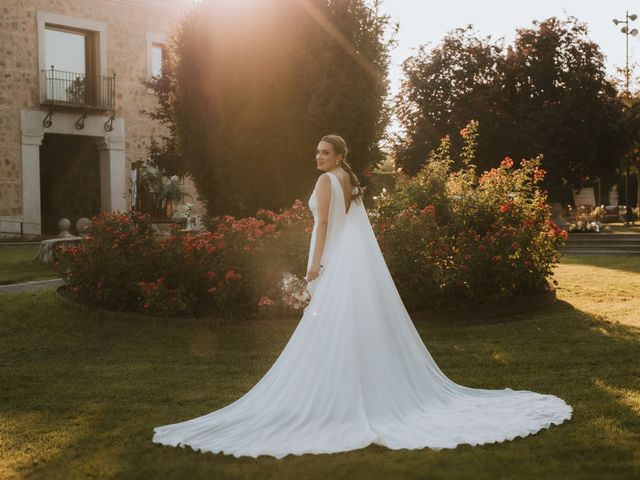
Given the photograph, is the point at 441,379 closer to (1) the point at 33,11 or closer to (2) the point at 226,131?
(2) the point at 226,131

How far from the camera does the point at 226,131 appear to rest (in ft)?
36.6

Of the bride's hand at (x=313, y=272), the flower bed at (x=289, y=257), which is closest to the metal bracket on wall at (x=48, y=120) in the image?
the flower bed at (x=289, y=257)

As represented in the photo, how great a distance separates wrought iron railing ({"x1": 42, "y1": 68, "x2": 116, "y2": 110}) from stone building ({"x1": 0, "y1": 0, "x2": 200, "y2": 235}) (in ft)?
0.10

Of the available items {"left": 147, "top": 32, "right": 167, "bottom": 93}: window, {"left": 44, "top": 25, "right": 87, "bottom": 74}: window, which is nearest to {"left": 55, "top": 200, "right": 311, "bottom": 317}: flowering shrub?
{"left": 44, "top": 25, "right": 87, "bottom": 74}: window

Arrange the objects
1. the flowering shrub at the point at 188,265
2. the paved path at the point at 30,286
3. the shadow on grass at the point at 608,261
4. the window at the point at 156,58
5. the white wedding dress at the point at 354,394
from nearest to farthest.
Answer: the white wedding dress at the point at 354,394 < the flowering shrub at the point at 188,265 < the paved path at the point at 30,286 < the shadow on grass at the point at 608,261 < the window at the point at 156,58

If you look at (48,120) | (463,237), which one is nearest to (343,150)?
(463,237)

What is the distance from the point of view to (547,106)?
26438 millimetres

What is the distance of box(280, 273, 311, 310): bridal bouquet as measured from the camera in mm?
8789

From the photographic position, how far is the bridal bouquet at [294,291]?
8.79m

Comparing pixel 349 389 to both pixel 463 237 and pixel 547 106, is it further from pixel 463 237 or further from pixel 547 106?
pixel 547 106

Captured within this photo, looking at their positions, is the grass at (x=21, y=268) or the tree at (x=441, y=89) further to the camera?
the tree at (x=441, y=89)

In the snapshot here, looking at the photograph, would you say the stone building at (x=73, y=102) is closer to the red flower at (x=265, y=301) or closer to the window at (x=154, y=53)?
the window at (x=154, y=53)

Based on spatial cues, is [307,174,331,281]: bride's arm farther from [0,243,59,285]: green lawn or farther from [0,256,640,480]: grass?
[0,243,59,285]: green lawn

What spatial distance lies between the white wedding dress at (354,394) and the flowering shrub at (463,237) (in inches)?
144
